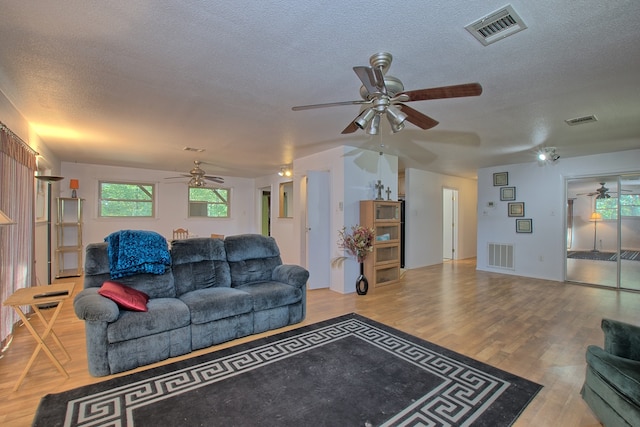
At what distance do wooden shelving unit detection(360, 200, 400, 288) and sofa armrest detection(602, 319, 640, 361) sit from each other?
3114mm

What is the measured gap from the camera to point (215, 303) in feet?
9.29

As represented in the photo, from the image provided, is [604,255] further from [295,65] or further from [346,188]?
[295,65]

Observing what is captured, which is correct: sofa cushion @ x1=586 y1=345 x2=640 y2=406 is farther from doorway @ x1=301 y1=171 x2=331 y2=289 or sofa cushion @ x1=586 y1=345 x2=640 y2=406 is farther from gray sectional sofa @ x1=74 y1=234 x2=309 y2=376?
doorway @ x1=301 y1=171 x2=331 y2=289

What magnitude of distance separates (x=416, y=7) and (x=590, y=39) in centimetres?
126

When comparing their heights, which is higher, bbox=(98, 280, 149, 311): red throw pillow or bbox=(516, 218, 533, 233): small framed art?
bbox=(516, 218, 533, 233): small framed art

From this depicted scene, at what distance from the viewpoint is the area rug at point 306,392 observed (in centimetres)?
185

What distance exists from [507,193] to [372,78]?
6.11m

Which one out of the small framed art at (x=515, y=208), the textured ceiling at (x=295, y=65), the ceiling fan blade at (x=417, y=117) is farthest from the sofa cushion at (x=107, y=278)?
the small framed art at (x=515, y=208)

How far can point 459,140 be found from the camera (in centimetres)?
447

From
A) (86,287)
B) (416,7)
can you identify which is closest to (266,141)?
(86,287)

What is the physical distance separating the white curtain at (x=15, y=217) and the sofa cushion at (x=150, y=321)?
1.32 meters

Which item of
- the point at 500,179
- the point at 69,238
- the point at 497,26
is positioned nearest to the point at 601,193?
the point at 500,179

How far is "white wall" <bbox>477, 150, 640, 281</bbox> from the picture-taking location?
539 cm

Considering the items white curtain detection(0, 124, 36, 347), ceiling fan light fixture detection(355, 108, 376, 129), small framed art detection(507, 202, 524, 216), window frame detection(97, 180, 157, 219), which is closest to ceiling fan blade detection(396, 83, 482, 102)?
ceiling fan light fixture detection(355, 108, 376, 129)
